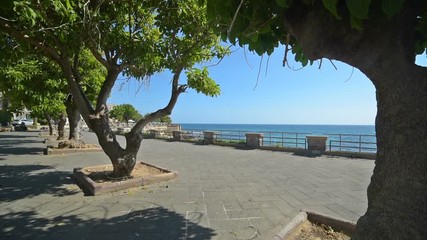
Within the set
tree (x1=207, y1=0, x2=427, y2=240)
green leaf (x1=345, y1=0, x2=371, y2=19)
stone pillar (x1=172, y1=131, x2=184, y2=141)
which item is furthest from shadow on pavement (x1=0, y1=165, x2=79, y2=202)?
stone pillar (x1=172, y1=131, x2=184, y2=141)

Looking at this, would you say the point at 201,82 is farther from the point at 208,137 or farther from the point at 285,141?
the point at 208,137

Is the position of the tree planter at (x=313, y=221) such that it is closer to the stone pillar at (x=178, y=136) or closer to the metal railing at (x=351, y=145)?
the metal railing at (x=351, y=145)

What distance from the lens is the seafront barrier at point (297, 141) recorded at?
1185 centimetres

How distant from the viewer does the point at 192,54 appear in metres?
7.41

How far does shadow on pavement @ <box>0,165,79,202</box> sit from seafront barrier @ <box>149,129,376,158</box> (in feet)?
26.9

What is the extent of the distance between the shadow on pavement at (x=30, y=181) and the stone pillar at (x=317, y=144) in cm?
914

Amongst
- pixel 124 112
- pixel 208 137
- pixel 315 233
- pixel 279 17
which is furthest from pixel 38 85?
pixel 124 112

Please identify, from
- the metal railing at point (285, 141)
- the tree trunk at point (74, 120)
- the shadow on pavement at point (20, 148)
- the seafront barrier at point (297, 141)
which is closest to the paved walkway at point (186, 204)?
the seafront barrier at point (297, 141)

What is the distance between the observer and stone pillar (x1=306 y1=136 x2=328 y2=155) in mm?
12531

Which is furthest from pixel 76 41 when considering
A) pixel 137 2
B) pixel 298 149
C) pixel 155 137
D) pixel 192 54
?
pixel 155 137

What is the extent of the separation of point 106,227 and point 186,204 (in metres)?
1.46

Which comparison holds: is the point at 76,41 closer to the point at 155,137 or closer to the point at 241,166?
the point at 241,166

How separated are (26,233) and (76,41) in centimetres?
344

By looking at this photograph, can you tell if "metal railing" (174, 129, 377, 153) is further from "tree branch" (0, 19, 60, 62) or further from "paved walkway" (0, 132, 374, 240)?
"tree branch" (0, 19, 60, 62)
